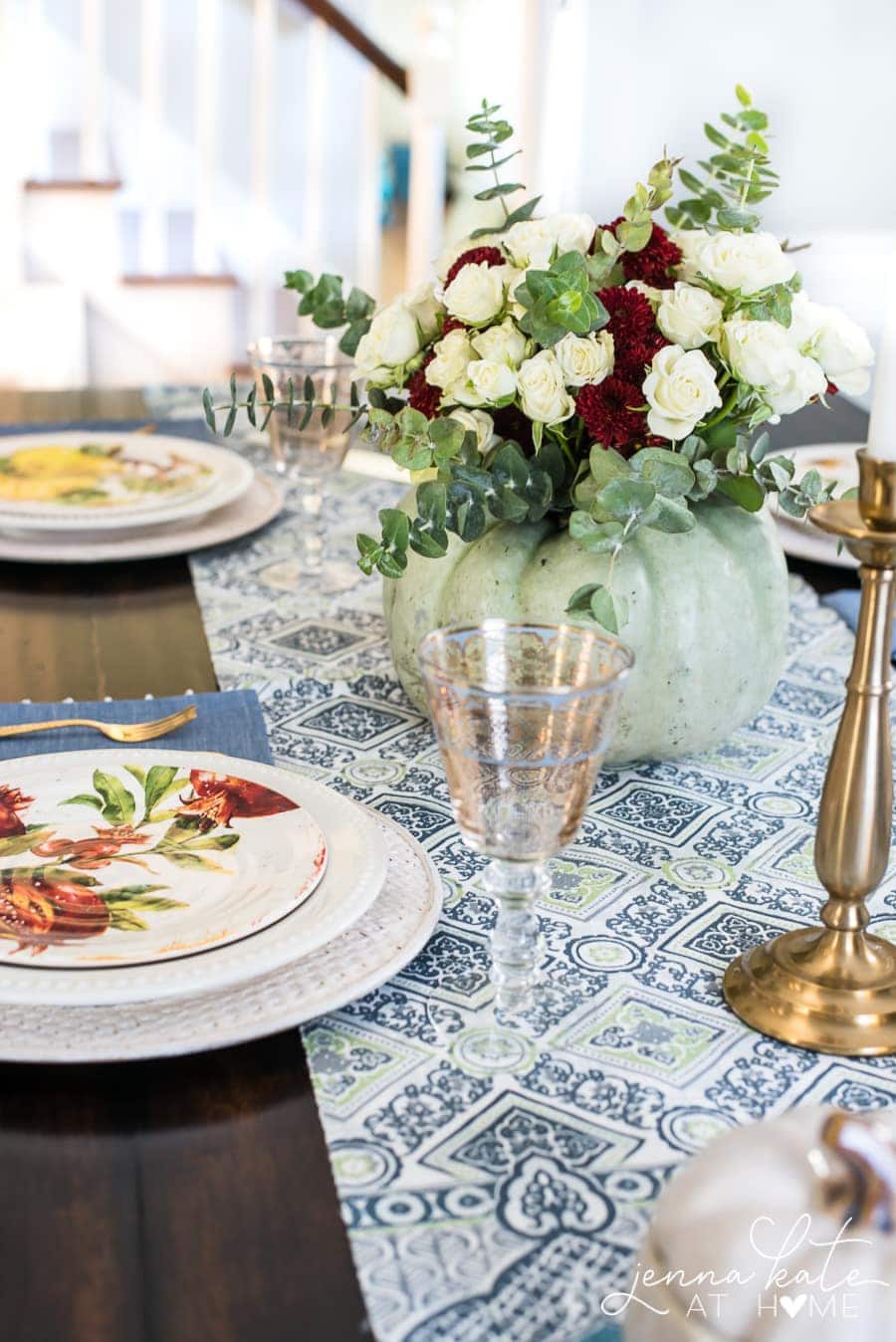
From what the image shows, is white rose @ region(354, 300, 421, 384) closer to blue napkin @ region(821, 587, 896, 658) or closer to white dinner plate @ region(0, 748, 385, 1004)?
white dinner plate @ region(0, 748, 385, 1004)

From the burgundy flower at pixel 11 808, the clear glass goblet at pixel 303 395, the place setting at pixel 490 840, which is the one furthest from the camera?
the clear glass goblet at pixel 303 395

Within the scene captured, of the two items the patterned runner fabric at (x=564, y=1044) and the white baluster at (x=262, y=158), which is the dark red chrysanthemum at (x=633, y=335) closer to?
the patterned runner fabric at (x=564, y=1044)

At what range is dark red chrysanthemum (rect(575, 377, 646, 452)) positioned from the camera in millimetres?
854

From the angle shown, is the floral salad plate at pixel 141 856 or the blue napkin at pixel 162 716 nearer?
the floral salad plate at pixel 141 856

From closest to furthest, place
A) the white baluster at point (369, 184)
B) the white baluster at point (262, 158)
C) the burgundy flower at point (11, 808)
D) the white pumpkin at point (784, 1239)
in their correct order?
the white pumpkin at point (784, 1239) → the burgundy flower at point (11, 808) → the white baluster at point (262, 158) → the white baluster at point (369, 184)

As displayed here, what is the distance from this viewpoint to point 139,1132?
599 millimetres

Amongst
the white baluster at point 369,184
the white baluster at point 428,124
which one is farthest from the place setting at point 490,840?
the white baluster at point 369,184

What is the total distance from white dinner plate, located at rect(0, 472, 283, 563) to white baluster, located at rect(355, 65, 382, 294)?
110 inches

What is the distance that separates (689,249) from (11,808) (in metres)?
0.52

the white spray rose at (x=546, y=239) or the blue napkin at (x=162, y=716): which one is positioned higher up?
the white spray rose at (x=546, y=239)

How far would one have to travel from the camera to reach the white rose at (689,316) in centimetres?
84

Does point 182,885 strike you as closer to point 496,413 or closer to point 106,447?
point 496,413

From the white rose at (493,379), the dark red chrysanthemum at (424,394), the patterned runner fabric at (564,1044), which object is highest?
the white rose at (493,379)

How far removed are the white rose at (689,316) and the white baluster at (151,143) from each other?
337 cm
